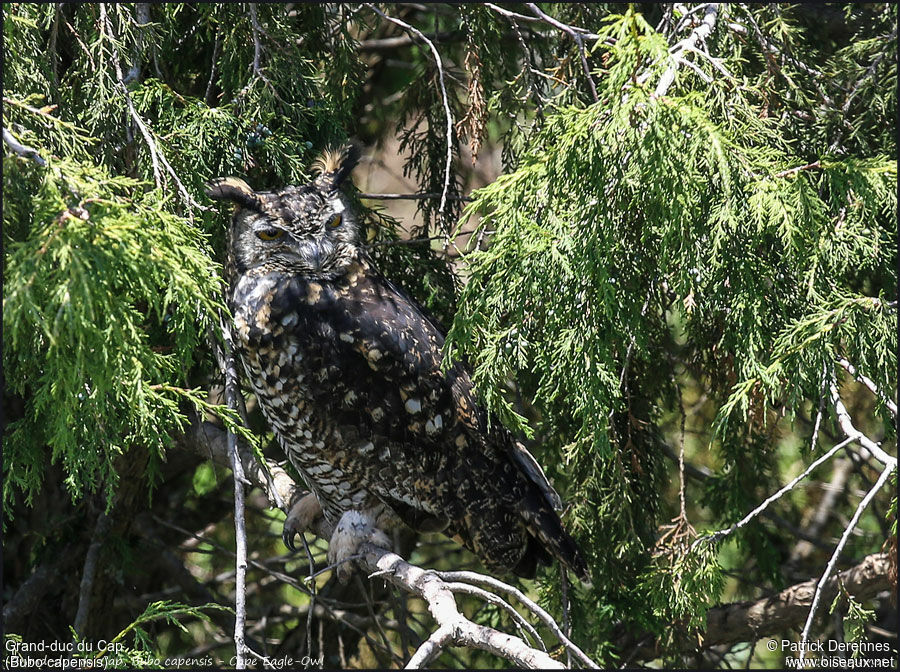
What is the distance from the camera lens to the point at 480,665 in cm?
409

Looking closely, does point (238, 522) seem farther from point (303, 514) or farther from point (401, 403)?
point (303, 514)

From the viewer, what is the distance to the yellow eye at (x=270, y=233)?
245 centimetres

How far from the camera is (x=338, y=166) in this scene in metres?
2.59

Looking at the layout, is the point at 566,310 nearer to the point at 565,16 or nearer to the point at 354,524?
the point at 354,524

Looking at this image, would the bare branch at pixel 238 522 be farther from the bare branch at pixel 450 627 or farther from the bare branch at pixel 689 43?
the bare branch at pixel 689 43

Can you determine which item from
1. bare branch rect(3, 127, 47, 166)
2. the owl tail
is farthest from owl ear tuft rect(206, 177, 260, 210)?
the owl tail

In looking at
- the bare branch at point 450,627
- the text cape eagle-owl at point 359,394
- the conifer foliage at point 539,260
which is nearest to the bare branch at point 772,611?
the conifer foliage at point 539,260

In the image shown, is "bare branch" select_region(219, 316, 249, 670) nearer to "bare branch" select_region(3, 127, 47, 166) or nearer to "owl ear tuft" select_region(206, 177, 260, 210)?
"owl ear tuft" select_region(206, 177, 260, 210)

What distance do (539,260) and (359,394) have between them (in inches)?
35.3

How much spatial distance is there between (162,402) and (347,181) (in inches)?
46.2

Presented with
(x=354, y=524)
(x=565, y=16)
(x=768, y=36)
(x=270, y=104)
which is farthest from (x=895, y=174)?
(x=354, y=524)

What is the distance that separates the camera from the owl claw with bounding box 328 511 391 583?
270 centimetres

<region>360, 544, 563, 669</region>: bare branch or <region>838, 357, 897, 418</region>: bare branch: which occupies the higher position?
<region>838, 357, 897, 418</region>: bare branch

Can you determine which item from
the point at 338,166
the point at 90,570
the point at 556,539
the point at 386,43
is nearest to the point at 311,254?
the point at 338,166
